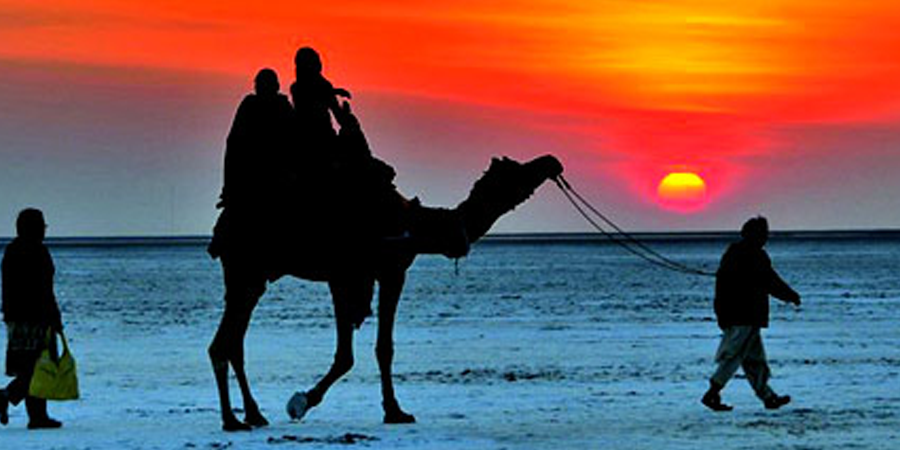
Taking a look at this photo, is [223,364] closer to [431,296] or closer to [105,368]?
[105,368]

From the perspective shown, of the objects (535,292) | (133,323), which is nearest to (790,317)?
(133,323)

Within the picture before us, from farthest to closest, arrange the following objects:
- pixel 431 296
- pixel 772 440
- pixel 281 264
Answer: pixel 431 296, pixel 281 264, pixel 772 440

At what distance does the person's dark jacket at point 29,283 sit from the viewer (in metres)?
14.5

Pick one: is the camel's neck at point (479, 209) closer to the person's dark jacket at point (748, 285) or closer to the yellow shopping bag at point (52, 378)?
the person's dark jacket at point (748, 285)

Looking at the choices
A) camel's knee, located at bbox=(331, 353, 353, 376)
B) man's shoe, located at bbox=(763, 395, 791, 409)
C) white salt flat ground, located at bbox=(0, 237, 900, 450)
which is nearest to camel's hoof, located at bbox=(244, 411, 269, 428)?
white salt flat ground, located at bbox=(0, 237, 900, 450)

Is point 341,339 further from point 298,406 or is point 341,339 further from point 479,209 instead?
point 479,209

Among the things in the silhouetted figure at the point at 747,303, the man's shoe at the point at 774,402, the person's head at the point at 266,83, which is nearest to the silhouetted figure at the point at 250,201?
the person's head at the point at 266,83

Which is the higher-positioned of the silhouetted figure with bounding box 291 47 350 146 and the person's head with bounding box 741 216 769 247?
the silhouetted figure with bounding box 291 47 350 146

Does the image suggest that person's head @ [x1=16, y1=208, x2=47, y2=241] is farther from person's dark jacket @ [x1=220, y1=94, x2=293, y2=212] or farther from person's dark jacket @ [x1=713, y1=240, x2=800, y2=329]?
person's dark jacket @ [x1=713, y1=240, x2=800, y2=329]

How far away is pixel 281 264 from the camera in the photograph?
48.7 ft

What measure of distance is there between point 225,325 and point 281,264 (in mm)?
650

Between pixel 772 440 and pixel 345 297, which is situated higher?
pixel 345 297

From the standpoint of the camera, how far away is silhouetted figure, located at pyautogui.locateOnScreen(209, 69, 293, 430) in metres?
14.7

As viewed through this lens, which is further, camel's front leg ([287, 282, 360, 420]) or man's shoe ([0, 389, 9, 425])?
camel's front leg ([287, 282, 360, 420])
